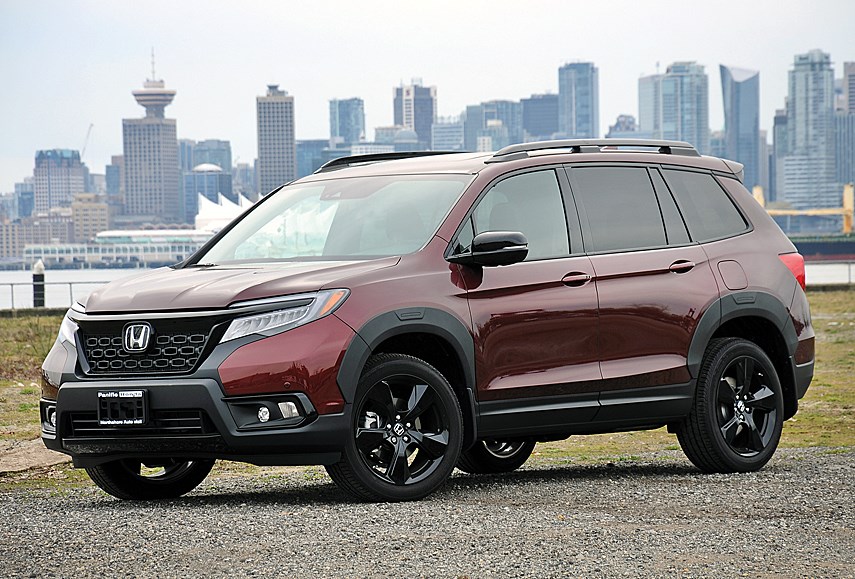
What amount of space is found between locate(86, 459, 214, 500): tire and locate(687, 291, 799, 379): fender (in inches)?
116

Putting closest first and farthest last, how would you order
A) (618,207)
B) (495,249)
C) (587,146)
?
1. (495,249)
2. (618,207)
3. (587,146)

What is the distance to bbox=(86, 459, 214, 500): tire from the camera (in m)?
8.05

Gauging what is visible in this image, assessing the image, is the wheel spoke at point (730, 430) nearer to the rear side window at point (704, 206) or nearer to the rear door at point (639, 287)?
the rear door at point (639, 287)

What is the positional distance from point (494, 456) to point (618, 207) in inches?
74.8

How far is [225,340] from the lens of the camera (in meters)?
7.02

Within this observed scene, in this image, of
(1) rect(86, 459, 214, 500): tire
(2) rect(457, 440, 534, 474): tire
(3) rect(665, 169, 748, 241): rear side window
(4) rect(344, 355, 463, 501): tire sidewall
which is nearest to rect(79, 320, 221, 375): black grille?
(1) rect(86, 459, 214, 500): tire

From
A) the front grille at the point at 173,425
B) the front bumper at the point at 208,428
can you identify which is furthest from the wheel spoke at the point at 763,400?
the front grille at the point at 173,425

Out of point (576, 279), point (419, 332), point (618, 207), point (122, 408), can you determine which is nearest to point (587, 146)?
point (618, 207)

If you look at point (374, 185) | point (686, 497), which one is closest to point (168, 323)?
point (374, 185)

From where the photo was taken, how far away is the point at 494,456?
31.5 ft

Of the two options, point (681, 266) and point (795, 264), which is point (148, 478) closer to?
point (681, 266)

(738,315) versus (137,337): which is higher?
(137,337)

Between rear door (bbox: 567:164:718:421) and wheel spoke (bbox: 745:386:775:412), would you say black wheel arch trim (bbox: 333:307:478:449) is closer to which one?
rear door (bbox: 567:164:718:421)

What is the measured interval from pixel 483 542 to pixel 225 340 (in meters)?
1.68
